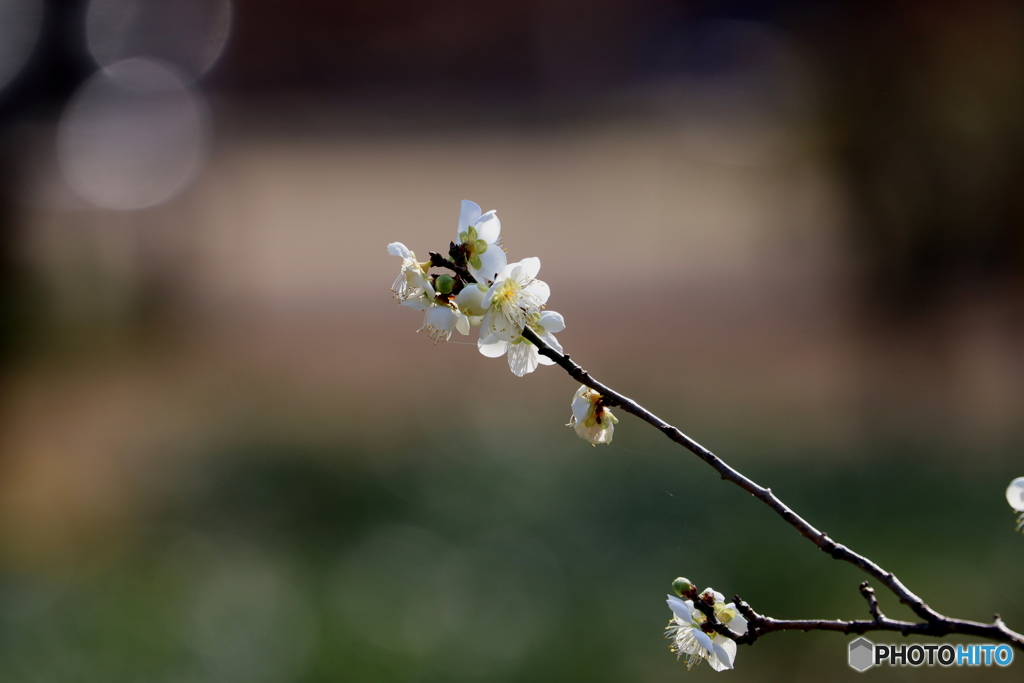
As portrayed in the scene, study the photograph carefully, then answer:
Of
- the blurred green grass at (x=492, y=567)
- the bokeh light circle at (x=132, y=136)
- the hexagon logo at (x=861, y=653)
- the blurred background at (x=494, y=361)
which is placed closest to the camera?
the hexagon logo at (x=861, y=653)

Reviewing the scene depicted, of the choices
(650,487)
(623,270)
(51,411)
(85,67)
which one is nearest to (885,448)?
(650,487)

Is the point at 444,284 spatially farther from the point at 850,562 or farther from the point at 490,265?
the point at 850,562

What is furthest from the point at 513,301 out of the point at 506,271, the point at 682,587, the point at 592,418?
the point at 682,587

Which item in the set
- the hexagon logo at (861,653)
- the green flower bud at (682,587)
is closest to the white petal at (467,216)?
the green flower bud at (682,587)

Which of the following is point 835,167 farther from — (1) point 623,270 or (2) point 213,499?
(2) point 213,499

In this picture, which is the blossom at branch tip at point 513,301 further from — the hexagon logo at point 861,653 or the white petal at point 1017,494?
the hexagon logo at point 861,653

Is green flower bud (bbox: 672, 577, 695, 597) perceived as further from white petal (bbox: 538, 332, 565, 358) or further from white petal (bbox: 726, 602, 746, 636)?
white petal (bbox: 538, 332, 565, 358)
